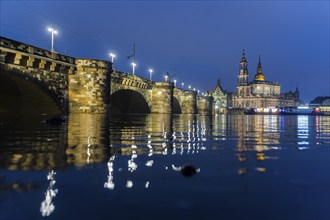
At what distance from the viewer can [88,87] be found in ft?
131

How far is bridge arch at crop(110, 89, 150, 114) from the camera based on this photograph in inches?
2675

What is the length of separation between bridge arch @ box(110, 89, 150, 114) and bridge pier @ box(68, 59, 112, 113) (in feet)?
80.8

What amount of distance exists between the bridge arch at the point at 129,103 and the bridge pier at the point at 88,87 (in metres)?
24.6

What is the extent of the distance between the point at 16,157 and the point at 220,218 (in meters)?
5.57

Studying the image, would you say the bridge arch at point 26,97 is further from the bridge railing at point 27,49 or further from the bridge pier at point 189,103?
the bridge pier at point 189,103

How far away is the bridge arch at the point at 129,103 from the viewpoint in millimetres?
67938

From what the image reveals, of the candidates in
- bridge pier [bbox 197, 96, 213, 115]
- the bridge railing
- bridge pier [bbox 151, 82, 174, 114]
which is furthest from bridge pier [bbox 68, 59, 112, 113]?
bridge pier [bbox 197, 96, 213, 115]

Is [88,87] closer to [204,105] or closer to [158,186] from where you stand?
[158,186]

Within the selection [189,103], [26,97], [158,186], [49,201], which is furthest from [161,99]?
[49,201]

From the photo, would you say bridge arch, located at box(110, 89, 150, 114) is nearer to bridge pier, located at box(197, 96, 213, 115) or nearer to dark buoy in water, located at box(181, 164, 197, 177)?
bridge pier, located at box(197, 96, 213, 115)

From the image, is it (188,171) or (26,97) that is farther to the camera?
(26,97)

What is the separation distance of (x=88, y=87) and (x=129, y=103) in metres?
32.0

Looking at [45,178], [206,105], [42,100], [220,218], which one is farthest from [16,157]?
[206,105]

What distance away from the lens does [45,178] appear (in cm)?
542
